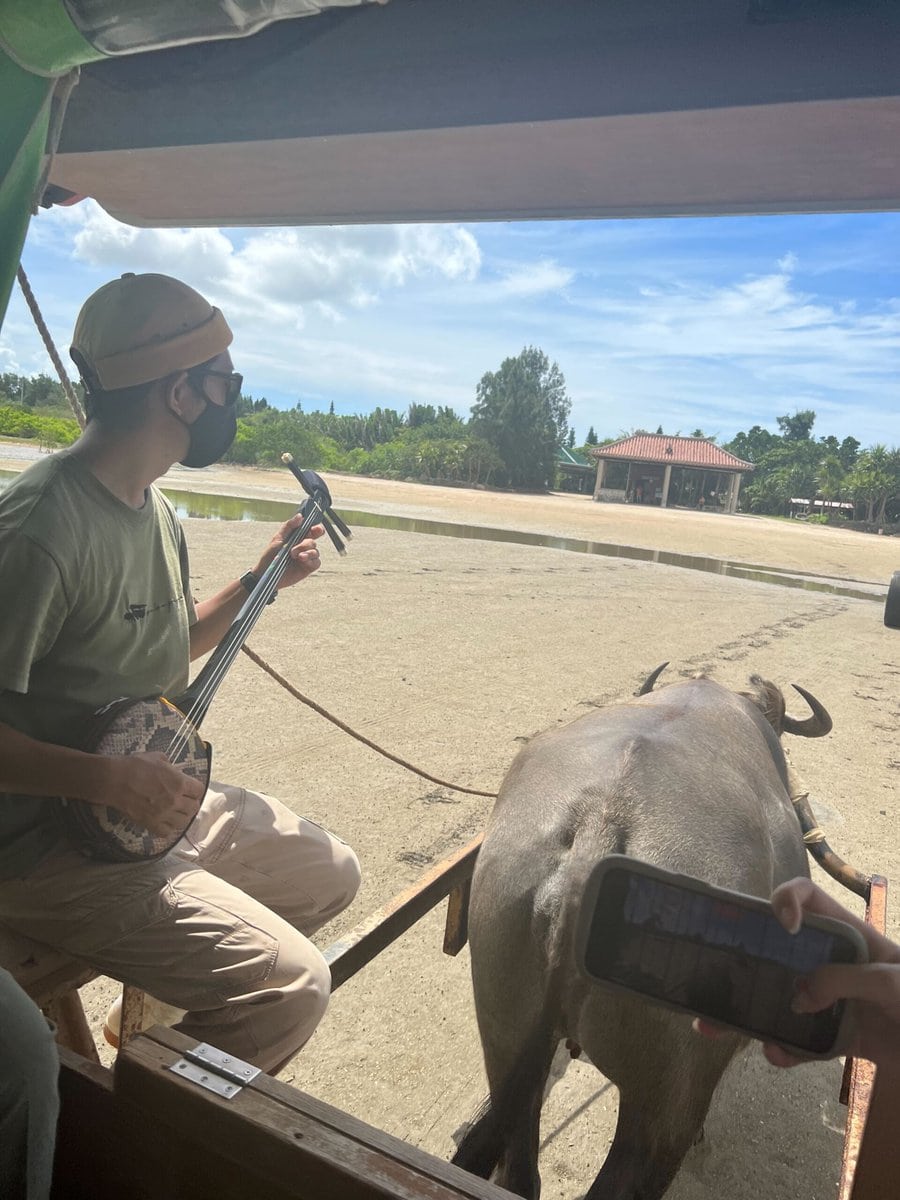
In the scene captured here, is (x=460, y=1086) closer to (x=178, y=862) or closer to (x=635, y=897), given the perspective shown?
(x=178, y=862)

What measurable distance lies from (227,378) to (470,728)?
13.5 feet

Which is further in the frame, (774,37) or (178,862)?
(178,862)

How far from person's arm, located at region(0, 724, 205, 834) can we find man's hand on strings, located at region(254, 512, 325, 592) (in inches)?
34.8

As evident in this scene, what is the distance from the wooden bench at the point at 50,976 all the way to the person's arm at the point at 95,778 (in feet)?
1.00

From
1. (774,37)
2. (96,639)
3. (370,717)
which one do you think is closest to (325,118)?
(774,37)

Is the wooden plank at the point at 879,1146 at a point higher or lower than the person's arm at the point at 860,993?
lower

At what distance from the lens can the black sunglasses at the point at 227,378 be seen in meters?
1.97

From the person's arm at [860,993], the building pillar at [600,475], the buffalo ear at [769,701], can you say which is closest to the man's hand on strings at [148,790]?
the person's arm at [860,993]

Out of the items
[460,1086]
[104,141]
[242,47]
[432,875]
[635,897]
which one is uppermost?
[242,47]

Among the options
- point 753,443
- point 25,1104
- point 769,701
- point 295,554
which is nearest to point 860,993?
point 25,1104

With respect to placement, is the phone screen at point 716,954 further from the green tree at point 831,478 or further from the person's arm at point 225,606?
the green tree at point 831,478

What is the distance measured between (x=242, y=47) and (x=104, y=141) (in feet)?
1.54

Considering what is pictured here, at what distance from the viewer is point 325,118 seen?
1959 mm

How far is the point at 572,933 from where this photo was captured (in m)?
1.94
